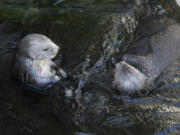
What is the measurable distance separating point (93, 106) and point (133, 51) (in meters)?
1.08

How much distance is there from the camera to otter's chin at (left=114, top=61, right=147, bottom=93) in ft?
12.6

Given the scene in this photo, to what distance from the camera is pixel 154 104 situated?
12.0 feet

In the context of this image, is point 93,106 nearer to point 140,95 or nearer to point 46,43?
point 140,95

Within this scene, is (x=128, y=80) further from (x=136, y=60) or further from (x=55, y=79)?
(x=55, y=79)

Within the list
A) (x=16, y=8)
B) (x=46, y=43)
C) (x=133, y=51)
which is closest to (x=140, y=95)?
(x=133, y=51)

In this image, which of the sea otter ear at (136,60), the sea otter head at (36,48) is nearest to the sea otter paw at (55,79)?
the sea otter head at (36,48)

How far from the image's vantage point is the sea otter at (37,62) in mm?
3617

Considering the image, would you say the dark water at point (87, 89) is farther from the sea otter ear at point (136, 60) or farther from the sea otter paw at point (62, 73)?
the sea otter ear at point (136, 60)

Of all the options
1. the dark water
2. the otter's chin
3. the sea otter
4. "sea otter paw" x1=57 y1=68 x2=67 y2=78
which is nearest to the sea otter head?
the sea otter

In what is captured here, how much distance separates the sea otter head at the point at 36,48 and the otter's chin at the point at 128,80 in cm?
89

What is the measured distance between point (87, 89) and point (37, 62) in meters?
0.73

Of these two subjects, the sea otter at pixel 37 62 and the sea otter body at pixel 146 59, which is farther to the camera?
the sea otter body at pixel 146 59

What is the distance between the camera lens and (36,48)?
3.61 m

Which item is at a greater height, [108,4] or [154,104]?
[108,4]
